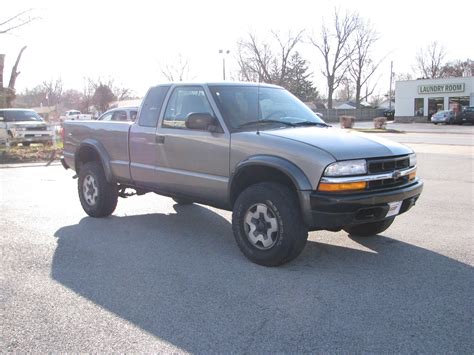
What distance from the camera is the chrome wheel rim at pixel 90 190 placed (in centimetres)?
703

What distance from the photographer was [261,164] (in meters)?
4.73

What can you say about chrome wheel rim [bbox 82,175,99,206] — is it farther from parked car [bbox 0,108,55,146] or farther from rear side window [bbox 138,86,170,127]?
parked car [bbox 0,108,55,146]

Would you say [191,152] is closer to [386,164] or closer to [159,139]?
[159,139]

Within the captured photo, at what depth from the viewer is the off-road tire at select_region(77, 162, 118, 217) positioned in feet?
22.7

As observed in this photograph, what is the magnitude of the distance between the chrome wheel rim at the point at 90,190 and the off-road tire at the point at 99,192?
17 millimetres

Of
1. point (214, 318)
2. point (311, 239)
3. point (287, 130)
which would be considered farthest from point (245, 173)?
point (214, 318)

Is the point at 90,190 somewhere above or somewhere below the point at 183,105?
below

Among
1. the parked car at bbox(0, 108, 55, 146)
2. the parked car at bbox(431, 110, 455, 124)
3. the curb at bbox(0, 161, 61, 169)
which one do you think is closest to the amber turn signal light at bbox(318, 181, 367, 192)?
the curb at bbox(0, 161, 61, 169)

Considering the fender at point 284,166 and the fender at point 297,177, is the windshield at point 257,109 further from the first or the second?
the fender at point 297,177

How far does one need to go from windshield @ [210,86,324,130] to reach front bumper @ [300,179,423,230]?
1.22 meters

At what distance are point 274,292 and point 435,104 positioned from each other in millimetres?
54941

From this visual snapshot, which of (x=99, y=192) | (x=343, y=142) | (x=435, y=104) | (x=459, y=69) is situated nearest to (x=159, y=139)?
(x=99, y=192)

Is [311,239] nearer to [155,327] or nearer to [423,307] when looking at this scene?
[423,307]

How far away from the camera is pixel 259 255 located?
4816 millimetres
